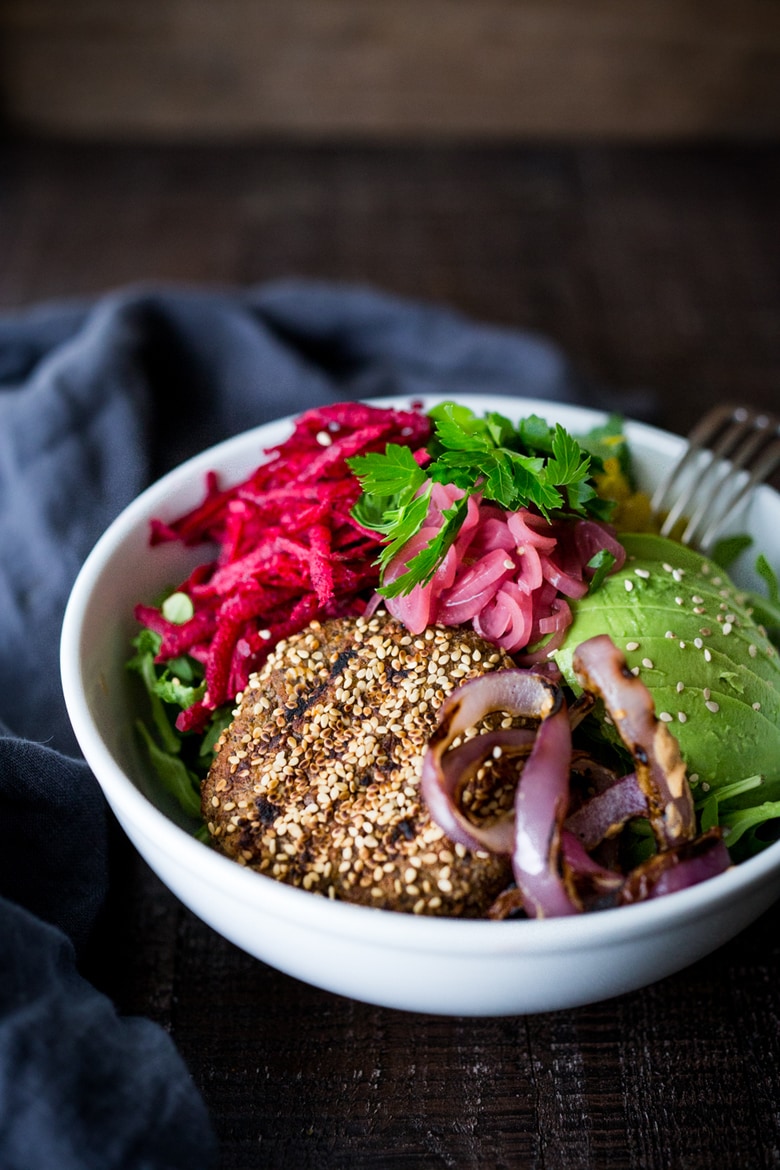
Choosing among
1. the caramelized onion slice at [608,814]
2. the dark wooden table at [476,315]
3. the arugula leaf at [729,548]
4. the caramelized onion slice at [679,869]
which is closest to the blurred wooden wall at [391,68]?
the dark wooden table at [476,315]

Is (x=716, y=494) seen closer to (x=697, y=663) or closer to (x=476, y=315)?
(x=697, y=663)

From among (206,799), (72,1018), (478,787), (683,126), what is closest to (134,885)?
(206,799)

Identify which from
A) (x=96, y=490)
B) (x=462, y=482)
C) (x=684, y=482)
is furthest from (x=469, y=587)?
(x=96, y=490)

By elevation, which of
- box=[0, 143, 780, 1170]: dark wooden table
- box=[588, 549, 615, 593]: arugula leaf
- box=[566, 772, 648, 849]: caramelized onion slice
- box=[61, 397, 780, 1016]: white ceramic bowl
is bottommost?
box=[0, 143, 780, 1170]: dark wooden table

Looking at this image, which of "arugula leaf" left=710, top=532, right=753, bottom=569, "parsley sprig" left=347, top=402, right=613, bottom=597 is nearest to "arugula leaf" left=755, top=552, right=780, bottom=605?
"arugula leaf" left=710, top=532, right=753, bottom=569

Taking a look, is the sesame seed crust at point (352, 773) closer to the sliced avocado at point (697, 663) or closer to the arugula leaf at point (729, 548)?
the sliced avocado at point (697, 663)

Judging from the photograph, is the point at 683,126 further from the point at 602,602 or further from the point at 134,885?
the point at 134,885

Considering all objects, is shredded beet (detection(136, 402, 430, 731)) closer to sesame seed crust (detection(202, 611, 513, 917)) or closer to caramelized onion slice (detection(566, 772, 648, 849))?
sesame seed crust (detection(202, 611, 513, 917))
